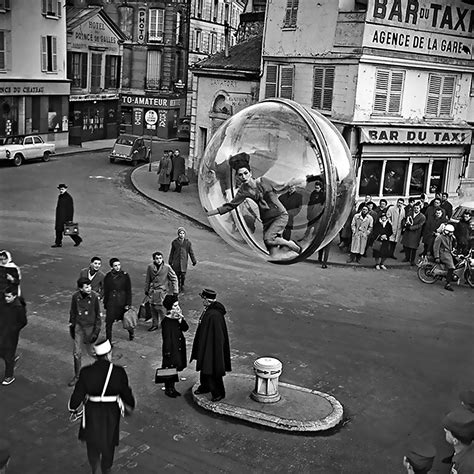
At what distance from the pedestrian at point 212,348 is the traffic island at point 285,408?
229mm

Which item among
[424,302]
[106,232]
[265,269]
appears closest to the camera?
[424,302]

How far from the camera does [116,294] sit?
40.2ft

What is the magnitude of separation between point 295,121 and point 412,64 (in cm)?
1710

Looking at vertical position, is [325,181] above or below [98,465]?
above

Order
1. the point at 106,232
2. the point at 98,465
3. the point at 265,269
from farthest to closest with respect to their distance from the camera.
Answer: the point at 106,232, the point at 265,269, the point at 98,465

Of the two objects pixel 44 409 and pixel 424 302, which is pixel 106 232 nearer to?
pixel 424 302

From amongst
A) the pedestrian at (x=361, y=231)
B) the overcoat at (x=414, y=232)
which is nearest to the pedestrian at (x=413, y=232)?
the overcoat at (x=414, y=232)

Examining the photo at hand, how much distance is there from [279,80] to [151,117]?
1092 inches

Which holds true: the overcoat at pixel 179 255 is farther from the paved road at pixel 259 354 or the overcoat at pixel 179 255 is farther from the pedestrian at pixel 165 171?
the pedestrian at pixel 165 171

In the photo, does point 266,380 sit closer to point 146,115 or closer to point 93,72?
point 93,72

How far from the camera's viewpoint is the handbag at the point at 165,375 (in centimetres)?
1045

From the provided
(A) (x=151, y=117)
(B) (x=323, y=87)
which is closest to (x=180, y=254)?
(B) (x=323, y=87)

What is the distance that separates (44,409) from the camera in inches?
393

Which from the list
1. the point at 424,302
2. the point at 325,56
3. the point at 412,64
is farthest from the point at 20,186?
the point at 424,302
